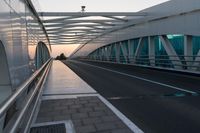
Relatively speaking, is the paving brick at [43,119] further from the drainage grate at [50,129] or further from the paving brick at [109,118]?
the paving brick at [109,118]

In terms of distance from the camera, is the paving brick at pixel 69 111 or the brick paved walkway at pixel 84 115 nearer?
the brick paved walkway at pixel 84 115

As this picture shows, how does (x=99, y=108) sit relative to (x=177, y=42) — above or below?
below

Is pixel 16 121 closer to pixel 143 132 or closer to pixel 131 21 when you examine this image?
pixel 143 132

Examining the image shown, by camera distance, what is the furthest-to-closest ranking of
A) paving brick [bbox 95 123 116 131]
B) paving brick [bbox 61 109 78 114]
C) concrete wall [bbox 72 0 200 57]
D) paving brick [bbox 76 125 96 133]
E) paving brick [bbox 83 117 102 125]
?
concrete wall [bbox 72 0 200 57] < paving brick [bbox 61 109 78 114] < paving brick [bbox 83 117 102 125] < paving brick [bbox 95 123 116 131] < paving brick [bbox 76 125 96 133]

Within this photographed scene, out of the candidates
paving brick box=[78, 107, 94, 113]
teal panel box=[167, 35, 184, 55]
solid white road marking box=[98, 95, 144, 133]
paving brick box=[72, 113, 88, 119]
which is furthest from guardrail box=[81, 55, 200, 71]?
paving brick box=[72, 113, 88, 119]

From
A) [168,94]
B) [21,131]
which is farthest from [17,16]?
[168,94]

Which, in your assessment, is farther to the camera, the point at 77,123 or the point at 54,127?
the point at 77,123

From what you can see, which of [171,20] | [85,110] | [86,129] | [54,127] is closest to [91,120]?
[86,129]

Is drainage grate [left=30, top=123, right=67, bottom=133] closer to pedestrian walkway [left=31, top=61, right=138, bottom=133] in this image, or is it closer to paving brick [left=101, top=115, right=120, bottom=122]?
pedestrian walkway [left=31, top=61, right=138, bottom=133]

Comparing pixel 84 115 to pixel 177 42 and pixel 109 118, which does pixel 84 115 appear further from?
pixel 177 42

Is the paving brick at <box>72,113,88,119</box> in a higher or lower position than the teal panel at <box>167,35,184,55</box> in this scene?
lower

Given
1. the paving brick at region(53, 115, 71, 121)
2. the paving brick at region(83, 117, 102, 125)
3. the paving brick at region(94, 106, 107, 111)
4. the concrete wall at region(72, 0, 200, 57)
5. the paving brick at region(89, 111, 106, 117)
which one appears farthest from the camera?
the concrete wall at region(72, 0, 200, 57)

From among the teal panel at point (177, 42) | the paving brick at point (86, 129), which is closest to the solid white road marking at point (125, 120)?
the paving brick at point (86, 129)

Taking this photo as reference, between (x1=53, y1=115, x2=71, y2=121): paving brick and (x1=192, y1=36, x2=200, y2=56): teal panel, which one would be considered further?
(x1=192, y1=36, x2=200, y2=56): teal panel
